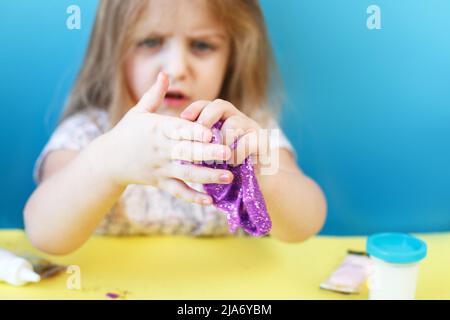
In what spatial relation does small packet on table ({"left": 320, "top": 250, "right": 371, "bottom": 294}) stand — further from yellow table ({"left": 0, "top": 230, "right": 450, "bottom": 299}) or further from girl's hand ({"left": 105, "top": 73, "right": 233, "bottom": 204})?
girl's hand ({"left": 105, "top": 73, "right": 233, "bottom": 204})

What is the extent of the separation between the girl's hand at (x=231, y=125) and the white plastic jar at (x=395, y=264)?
0.16m

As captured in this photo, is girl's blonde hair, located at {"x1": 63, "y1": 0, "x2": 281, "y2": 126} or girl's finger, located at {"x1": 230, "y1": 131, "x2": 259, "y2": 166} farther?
A: girl's blonde hair, located at {"x1": 63, "y1": 0, "x2": 281, "y2": 126}

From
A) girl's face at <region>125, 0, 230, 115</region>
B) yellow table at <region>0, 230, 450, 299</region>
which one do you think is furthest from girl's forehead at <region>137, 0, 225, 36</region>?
yellow table at <region>0, 230, 450, 299</region>

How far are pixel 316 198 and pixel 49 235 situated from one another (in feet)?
1.03

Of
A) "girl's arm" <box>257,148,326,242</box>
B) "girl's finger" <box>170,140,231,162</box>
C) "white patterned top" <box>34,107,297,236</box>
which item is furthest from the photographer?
"white patterned top" <box>34,107,297,236</box>

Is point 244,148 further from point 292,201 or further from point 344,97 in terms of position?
point 344,97

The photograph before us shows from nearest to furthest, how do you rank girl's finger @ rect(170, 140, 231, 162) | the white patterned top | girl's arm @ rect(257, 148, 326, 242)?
girl's finger @ rect(170, 140, 231, 162)
girl's arm @ rect(257, 148, 326, 242)
the white patterned top

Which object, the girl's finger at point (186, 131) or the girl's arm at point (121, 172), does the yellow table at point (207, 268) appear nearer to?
the girl's arm at point (121, 172)

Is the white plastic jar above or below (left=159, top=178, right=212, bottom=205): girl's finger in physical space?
below

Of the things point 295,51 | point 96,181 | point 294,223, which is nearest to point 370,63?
point 295,51

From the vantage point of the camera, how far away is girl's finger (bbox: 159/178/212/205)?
0.61 metres

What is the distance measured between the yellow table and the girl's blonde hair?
164 millimetres

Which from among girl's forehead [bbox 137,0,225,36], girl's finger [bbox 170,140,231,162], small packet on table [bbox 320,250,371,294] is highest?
girl's forehead [bbox 137,0,225,36]

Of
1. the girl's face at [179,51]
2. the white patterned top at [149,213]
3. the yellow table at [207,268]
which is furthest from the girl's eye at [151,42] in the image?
the yellow table at [207,268]
